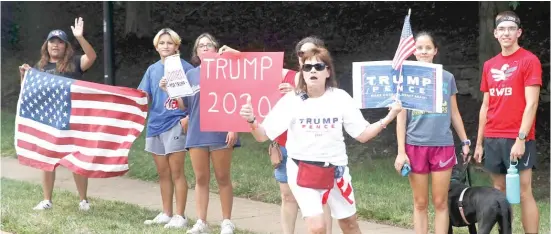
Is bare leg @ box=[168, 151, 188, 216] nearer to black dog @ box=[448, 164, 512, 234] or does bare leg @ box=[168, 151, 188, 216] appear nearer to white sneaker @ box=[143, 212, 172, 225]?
white sneaker @ box=[143, 212, 172, 225]

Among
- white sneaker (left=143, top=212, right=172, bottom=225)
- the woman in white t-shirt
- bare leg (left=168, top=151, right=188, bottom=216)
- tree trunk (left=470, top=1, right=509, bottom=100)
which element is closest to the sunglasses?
the woman in white t-shirt

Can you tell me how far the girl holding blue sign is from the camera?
6715 mm

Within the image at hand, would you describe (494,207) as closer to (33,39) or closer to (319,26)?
(319,26)

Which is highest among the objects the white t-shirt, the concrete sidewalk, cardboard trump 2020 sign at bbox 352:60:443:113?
cardboard trump 2020 sign at bbox 352:60:443:113

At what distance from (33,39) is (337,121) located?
20126 millimetres

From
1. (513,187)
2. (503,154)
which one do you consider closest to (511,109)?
(503,154)

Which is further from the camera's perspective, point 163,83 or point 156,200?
point 156,200

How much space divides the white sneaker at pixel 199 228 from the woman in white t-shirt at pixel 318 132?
1.97 metres

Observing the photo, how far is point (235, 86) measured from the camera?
7.27m

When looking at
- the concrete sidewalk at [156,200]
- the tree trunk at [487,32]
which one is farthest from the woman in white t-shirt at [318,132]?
the tree trunk at [487,32]

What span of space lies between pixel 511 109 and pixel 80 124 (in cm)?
448

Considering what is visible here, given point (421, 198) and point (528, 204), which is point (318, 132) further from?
point (528, 204)

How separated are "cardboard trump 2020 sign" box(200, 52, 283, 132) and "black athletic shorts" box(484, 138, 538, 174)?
175 cm

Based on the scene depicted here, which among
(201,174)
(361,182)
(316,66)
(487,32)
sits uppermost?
(487,32)
